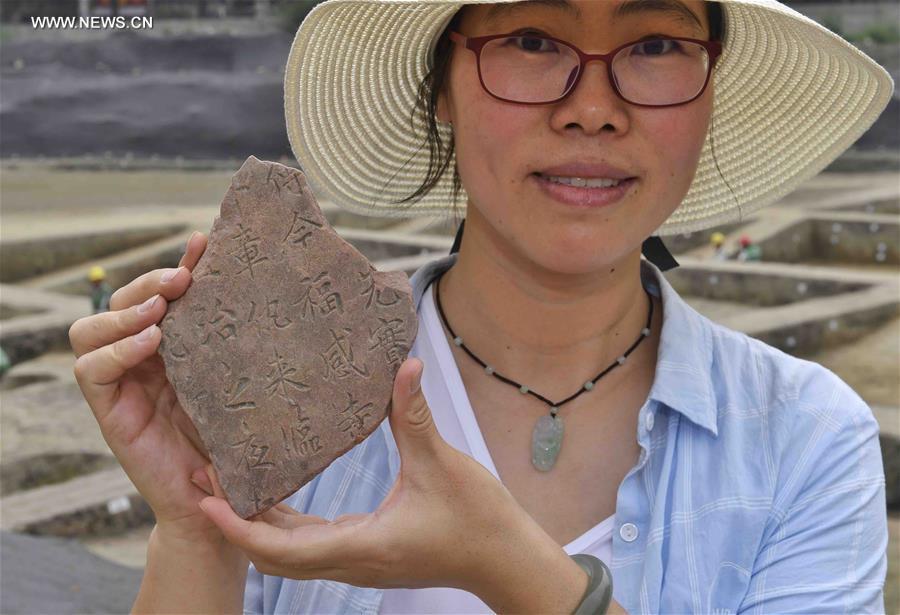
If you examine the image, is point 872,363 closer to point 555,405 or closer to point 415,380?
point 555,405

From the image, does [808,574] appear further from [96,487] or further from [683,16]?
[96,487]

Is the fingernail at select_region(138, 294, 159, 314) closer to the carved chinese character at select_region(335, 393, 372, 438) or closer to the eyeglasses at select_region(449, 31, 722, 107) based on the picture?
the carved chinese character at select_region(335, 393, 372, 438)

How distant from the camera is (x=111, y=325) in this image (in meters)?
1.27

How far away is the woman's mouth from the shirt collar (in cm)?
30

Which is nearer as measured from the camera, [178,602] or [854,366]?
[178,602]

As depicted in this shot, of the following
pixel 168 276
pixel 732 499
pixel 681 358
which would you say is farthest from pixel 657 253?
pixel 168 276

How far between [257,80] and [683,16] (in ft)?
60.2

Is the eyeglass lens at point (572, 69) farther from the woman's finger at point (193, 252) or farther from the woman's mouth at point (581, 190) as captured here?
the woman's finger at point (193, 252)

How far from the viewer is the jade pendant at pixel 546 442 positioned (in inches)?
59.0

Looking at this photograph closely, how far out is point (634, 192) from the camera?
52.6 inches

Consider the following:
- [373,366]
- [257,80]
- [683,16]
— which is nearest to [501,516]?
[373,366]

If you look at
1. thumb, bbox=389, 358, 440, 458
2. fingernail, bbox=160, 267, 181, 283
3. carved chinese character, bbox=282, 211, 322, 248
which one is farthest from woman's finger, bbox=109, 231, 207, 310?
thumb, bbox=389, 358, 440, 458

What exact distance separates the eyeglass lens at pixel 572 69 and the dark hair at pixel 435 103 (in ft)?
0.44

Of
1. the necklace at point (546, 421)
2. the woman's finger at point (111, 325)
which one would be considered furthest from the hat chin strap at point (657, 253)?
the woman's finger at point (111, 325)
